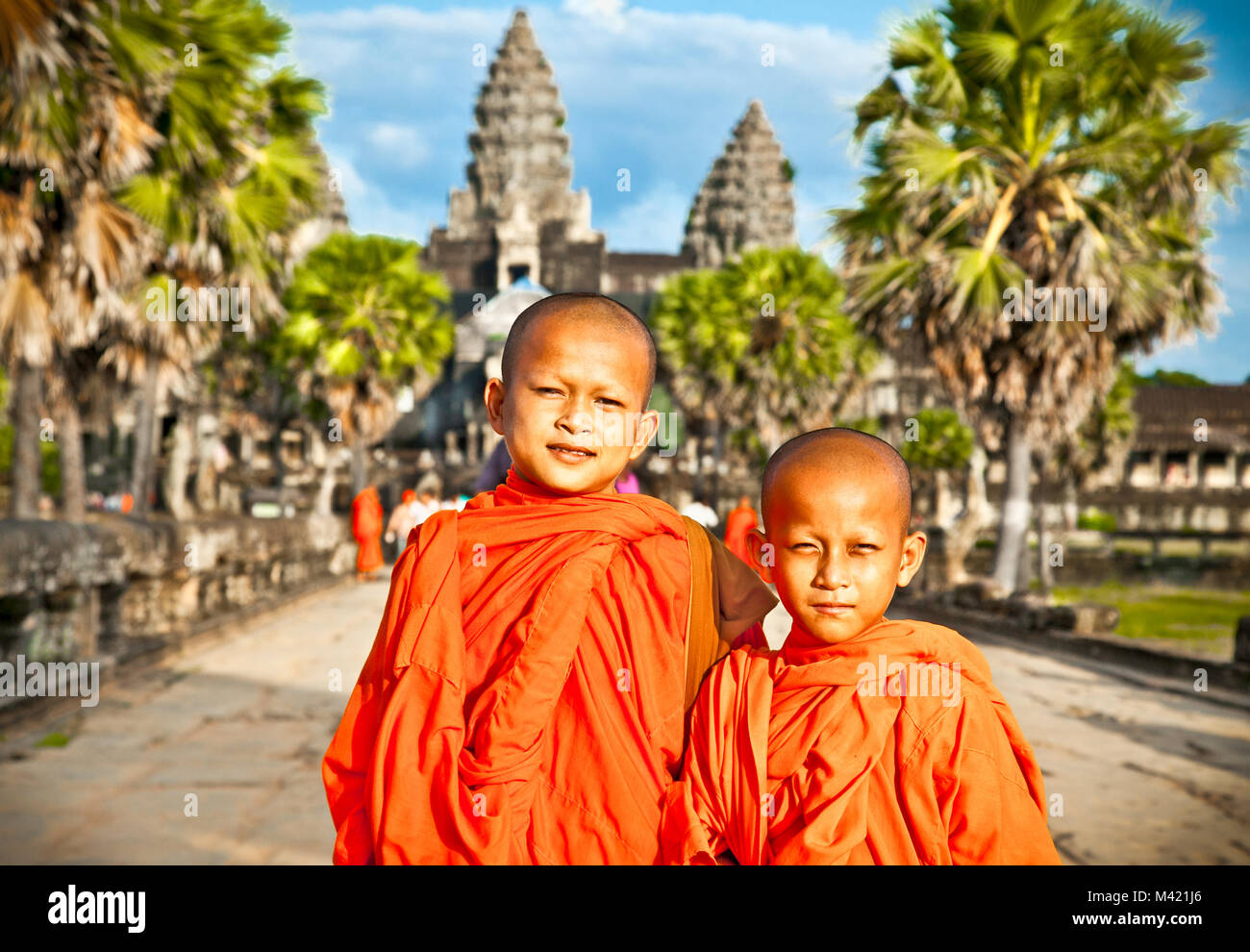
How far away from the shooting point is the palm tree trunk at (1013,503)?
1315 centimetres

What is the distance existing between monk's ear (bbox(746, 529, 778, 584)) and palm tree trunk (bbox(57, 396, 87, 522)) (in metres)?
10.8

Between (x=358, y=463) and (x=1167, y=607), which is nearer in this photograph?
(x=1167, y=607)

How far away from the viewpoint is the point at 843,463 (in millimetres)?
1749

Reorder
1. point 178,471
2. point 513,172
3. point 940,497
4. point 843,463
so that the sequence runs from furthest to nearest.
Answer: point 513,172 < point 940,497 < point 178,471 < point 843,463

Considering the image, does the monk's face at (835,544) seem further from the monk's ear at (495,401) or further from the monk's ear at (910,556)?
the monk's ear at (495,401)

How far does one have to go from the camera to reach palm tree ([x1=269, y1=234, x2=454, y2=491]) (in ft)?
81.2

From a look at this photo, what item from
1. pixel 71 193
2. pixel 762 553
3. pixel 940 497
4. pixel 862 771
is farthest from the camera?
pixel 940 497

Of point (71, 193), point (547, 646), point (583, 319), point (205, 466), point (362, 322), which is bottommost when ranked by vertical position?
point (205, 466)

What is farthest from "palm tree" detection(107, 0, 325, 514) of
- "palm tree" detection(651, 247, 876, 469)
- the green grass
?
"palm tree" detection(651, 247, 876, 469)

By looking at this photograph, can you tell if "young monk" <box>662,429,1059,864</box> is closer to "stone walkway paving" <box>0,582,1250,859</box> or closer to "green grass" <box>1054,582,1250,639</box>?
"stone walkway paving" <box>0,582,1250,859</box>

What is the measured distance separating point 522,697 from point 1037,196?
1229 centimetres

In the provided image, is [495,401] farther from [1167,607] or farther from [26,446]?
[1167,607]

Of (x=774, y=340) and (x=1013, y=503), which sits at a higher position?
(x=774, y=340)

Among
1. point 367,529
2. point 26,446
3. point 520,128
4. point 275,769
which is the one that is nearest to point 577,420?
point 275,769
